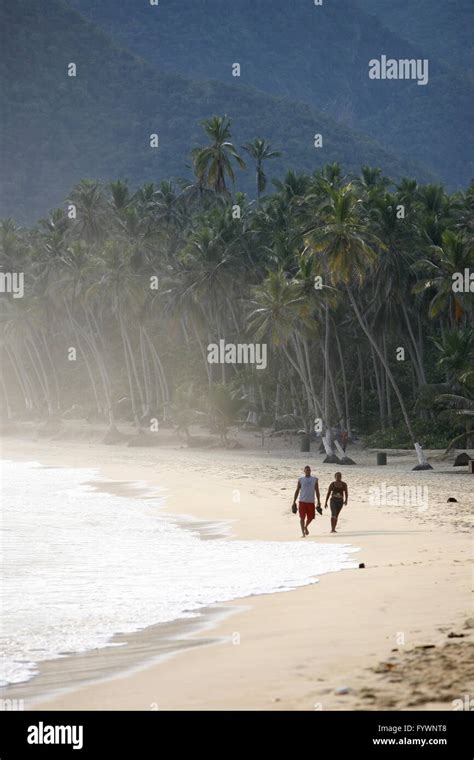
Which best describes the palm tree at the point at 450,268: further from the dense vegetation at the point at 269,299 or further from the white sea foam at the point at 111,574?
the white sea foam at the point at 111,574

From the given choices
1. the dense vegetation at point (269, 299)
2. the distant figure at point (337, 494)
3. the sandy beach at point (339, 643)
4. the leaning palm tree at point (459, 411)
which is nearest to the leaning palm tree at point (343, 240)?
the dense vegetation at point (269, 299)

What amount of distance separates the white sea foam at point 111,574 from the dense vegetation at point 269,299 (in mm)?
17332

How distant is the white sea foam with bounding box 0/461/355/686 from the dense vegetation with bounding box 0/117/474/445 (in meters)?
17.3

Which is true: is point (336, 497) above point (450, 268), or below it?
below

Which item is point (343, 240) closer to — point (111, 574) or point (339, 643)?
point (111, 574)

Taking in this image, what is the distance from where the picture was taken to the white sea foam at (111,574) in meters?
12.0

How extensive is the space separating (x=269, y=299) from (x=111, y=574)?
35407 mm

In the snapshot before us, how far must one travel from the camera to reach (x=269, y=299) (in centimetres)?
5134

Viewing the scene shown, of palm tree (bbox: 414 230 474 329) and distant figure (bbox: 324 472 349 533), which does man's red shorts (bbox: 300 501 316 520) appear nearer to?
distant figure (bbox: 324 472 349 533)

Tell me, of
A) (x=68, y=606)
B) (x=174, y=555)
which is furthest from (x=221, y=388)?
(x=68, y=606)

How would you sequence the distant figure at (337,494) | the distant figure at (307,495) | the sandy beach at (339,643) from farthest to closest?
the distant figure at (337,494) < the distant figure at (307,495) < the sandy beach at (339,643)

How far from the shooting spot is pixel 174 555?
747 inches

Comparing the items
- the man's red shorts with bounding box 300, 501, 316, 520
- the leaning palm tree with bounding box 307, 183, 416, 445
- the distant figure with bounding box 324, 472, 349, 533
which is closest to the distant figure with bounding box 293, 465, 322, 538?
the man's red shorts with bounding box 300, 501, 316, 520

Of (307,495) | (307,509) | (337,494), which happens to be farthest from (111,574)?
(337,494)
